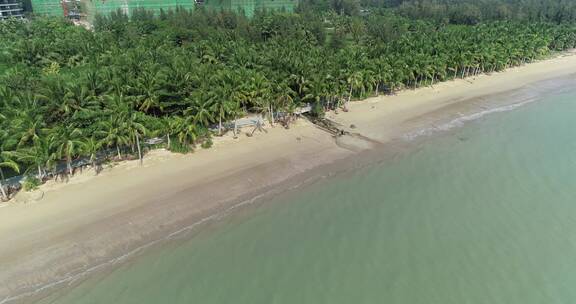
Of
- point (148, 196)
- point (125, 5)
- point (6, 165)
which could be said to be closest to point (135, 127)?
Answer: point (148, 196)

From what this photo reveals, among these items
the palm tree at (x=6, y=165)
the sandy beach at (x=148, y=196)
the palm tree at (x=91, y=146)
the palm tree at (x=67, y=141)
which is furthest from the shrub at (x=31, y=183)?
the palm tree at (x=91, y=146)

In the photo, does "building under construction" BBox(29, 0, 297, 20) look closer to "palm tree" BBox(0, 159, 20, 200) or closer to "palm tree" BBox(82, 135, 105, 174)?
"palm tree" BBox(82, 135, 105, 174)

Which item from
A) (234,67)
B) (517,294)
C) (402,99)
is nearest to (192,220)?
(517,294)

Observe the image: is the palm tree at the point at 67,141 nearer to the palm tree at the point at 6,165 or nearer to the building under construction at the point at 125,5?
the palm tree at the point at 6,165

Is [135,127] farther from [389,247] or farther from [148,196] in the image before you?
[389,247]

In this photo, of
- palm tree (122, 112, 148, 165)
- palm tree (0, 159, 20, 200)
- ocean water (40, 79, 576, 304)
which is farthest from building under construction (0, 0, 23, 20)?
ocean water (40, 79, 576, 304)
